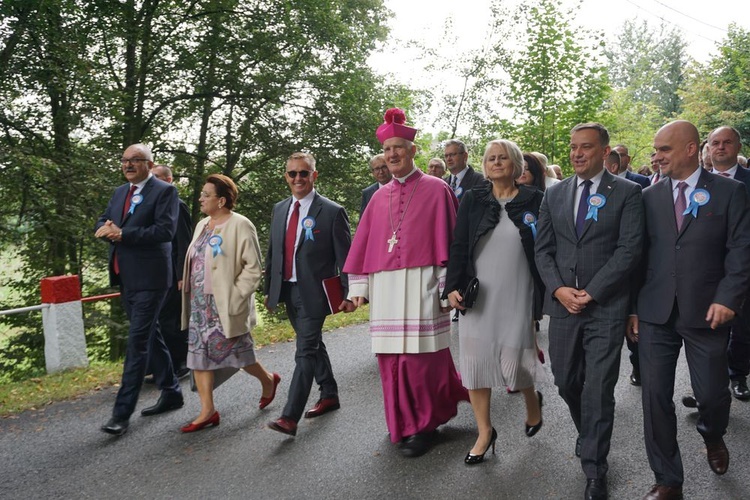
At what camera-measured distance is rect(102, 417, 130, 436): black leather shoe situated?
5719 millimetres

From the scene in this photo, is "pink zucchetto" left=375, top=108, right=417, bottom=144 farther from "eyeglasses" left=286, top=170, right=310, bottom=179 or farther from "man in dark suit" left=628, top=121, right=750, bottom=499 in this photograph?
"man in dark suit" left=628, top=121, right=750, bottom=499

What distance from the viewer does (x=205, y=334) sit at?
19.5 feet

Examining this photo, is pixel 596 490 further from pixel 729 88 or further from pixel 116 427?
pixel 729 88

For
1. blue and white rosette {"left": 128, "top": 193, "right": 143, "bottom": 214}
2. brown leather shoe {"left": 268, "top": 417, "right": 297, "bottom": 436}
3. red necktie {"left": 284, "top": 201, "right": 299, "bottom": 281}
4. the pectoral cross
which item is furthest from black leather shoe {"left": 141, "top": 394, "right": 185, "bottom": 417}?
the pectoral cross

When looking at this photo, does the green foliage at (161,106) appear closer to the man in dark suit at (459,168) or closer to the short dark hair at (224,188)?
the man in dark suit at (459,168)

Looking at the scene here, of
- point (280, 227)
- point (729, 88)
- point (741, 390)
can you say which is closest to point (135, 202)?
point (280, 227)

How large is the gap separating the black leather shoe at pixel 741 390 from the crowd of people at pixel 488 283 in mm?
15

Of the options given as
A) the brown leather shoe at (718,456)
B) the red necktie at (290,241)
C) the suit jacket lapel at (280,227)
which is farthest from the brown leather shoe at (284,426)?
the brown leather shoe at (718,456)

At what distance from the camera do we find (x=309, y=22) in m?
16.3

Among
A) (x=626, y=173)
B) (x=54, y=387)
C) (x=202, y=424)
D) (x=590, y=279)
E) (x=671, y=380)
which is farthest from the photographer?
(x=626, y=173)

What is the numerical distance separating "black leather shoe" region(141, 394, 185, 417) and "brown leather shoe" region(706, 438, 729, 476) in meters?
4.40

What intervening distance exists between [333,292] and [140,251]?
1769 mm

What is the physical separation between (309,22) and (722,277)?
1376 cm

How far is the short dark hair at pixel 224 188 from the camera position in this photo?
6055mm
